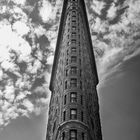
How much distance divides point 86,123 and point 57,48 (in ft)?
148

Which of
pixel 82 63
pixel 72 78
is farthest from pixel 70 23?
pixel 72 78

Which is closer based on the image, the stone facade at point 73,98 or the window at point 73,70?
the stone facade at point 73,98

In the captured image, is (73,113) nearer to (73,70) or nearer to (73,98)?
(73,98)

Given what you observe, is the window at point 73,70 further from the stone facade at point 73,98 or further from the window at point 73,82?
the window at point 73,82

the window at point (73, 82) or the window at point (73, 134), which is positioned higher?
the window at point (73, 82)

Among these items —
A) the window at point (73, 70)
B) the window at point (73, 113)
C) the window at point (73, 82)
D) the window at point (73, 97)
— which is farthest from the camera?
the window at point (73, 70)

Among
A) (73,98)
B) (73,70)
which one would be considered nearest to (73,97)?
(73,98)

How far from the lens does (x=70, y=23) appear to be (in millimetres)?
78938

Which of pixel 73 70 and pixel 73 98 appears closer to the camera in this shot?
pixel 73 98

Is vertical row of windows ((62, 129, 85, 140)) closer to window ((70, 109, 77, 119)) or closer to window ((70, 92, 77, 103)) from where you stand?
window ((70, 109, 77, 119))

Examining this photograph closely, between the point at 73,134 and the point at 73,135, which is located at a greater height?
the point at 73,134

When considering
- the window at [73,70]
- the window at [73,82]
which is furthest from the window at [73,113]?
the window at [73,70]

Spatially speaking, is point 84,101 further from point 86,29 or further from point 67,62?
point 86,29

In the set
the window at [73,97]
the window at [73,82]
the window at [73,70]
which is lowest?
the window at [73,97]
